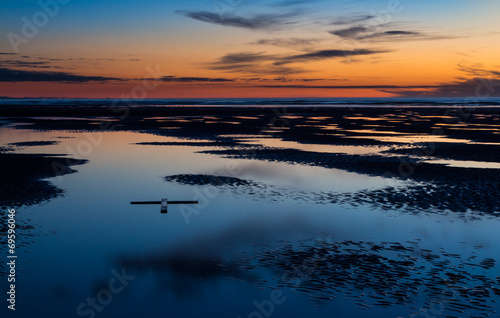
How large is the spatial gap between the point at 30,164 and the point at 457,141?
122 feet

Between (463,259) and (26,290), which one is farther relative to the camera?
(463,259)

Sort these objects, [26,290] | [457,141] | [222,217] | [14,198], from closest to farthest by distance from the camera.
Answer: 1. [26,290]
2. [222,217]
3. [14,198]
4. [457,141]

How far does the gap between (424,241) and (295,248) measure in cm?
440

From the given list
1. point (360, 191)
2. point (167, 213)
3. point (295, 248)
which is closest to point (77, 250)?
point (167, 213)

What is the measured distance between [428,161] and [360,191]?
11.7 m

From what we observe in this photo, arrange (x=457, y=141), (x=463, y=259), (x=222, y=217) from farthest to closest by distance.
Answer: (x=457, y=141)
(x=222, y=217)
(x=463, y=259)

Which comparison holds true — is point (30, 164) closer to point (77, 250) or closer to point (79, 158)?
point (79, 158)

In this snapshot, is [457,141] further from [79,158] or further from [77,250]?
[77,250]

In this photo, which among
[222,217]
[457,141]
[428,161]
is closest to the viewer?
[222,217]

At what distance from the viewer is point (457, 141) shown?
44.2m

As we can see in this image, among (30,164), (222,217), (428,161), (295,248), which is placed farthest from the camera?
(428,161)

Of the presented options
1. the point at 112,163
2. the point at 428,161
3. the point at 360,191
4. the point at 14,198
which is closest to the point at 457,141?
the point at 428,161

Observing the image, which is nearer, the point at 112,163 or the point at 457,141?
the point at 112,163

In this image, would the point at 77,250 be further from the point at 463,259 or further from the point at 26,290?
the point at 463,259
